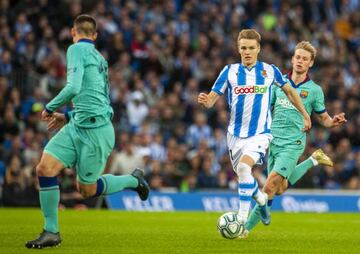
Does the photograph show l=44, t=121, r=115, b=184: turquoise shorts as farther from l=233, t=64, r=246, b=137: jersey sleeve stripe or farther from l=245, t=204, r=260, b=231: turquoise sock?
l=245, t=204, r=260, b=231: turquoise sock

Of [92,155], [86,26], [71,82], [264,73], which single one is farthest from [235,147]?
[71,82]

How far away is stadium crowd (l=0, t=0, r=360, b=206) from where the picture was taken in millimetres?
22031

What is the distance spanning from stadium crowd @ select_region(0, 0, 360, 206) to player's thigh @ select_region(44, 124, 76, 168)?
10.4m

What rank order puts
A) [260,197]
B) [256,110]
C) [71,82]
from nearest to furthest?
[71,82] → [256,110] → [260,197]

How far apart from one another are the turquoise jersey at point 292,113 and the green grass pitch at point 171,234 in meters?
1.35

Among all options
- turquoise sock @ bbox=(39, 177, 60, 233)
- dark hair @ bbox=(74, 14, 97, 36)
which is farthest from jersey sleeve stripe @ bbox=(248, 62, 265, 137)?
turquoise sock @ bbox=(39, 177, 60, 233)

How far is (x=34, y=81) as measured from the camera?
23.5m

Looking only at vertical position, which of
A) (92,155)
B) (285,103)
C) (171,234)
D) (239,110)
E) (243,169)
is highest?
(239,110)

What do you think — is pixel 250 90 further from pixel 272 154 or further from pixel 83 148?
pixel 83 148

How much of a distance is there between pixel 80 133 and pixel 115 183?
98 centimetres

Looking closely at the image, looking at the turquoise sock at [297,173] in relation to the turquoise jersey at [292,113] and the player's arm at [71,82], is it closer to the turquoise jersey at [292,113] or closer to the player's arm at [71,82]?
the turquoise jersey at [292,113]

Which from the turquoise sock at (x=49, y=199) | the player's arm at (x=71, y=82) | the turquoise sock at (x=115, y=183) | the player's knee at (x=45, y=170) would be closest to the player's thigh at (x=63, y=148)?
the player's knee at (x=45, y=170)

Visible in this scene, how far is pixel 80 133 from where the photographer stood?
10.5 m

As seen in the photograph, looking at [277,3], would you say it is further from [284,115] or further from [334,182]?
[284,115]
